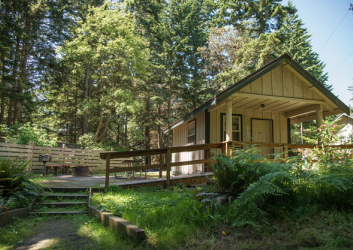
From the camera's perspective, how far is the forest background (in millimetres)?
17969

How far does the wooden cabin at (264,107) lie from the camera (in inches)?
307

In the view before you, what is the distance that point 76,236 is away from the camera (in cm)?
355

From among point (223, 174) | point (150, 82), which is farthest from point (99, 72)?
point (223, 174)

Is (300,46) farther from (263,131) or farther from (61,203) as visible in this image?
(61,203)

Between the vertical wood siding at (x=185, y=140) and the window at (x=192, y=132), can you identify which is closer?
the vertical wood siding at (x=185, y=140)

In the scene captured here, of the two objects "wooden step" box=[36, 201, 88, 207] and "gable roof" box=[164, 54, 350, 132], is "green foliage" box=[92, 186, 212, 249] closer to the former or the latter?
"wooden step" box=[36, 201, 88, 207]

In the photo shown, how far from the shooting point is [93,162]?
46.8ft

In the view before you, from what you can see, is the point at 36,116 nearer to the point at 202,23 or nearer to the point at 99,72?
the point at 99,72

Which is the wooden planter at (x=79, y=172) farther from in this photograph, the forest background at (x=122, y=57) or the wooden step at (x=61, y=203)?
the wooden step at (x=61, y=203)

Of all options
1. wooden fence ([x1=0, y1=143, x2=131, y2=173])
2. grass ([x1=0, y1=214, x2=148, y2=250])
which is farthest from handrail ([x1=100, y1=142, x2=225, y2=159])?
wooden fence ([x1=0, y1=143, x2=131, y2=173])

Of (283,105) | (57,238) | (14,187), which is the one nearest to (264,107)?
(283,105)

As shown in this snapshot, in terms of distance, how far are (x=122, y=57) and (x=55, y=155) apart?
33.5 feet

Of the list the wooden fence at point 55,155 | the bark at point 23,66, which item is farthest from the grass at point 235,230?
the bark at point 23,66

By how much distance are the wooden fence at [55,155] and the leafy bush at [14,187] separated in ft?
13.4
